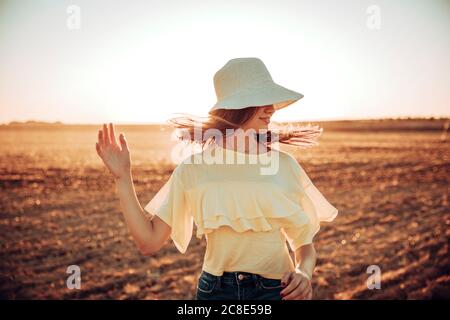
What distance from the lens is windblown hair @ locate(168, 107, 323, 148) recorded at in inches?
80.7

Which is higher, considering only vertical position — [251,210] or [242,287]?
[251,210]

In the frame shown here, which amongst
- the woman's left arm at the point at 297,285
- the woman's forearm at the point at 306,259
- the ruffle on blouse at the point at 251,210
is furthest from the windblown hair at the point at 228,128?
the woman's left arm at the point at 297,285

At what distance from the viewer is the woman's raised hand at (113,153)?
1828 millimetres

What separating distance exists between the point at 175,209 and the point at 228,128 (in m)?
0.42

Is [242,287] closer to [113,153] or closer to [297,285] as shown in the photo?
[297,285]

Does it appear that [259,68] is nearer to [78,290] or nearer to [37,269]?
[78,290]

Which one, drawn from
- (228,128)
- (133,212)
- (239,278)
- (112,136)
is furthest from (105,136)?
(239,278)

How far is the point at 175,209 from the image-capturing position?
1960 mm

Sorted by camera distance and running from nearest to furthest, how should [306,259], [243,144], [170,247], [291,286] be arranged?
1. [291,286]
2. [306,259]
3. [243,144]
4. [170,247]

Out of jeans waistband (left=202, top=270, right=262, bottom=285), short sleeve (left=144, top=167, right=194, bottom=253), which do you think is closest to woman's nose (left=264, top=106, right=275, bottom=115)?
short sleeve (left=144, top=167, right=194, bottom=253)

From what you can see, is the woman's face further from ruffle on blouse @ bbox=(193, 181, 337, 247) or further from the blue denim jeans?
the blue denim jeans

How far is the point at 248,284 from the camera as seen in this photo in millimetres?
1872

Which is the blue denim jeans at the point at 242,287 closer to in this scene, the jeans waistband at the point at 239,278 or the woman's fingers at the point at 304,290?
the jeans waistband at the point at 239,278
